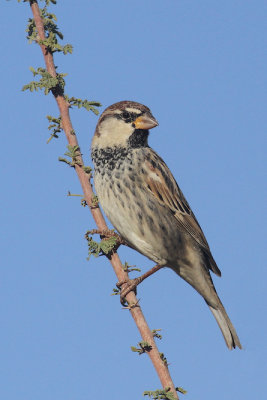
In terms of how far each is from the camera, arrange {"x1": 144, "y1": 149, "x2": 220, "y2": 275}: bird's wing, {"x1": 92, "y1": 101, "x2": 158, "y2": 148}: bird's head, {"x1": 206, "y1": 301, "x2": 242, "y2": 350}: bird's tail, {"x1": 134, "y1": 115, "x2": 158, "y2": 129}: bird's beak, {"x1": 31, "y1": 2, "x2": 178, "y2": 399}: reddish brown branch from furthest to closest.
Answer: {"x1": 206, "y1": 301, "x2": 242, "y2": 350}: bird's tail → {"x1": 144, "y1": 149, "x2": 220, "y2": 275}: bird's wing → {"x1": 92, "y1": 101, "x2": 158, "y2": 148}: bird's head → {"x1": 134, "y1": 115, "x2": 158, "y2": 129}: bird's beak → {"x1": 31, "y1": 2, "x2": 178, "y2": 399}: reddish brown branch

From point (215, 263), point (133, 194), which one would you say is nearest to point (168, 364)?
point (133, 194)

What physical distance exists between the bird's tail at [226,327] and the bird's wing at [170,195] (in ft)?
1.63

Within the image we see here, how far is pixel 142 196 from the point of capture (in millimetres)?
5816

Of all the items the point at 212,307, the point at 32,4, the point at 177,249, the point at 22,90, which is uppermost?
the point at 32,4

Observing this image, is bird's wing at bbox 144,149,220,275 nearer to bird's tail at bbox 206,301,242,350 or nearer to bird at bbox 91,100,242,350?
bird at bbox 91,100,242,350

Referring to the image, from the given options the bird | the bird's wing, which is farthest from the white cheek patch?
the bird's wing

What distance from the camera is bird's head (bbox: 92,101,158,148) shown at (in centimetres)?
580

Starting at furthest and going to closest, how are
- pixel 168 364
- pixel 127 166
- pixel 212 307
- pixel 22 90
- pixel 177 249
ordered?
pixel 212 307 → pixel 177 249 → pixel 127 166 → pixel 22 90 → pixel 168 364

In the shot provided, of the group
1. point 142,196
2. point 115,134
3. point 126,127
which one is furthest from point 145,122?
point 142,196

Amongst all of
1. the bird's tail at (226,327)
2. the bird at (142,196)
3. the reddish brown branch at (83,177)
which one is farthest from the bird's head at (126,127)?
the bird's tail at (226,327)

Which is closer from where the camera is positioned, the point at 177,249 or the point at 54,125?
the point at 54,125

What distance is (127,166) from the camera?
5754 millimetres

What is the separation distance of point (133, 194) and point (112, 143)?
57 centimetres

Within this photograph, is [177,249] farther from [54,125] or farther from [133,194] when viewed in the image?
[54,125]
